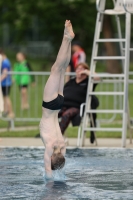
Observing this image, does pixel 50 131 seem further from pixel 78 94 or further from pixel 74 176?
pixel 78 94

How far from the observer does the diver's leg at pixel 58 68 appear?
10.2m

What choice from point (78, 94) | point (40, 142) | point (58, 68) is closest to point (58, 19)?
point (40, 142)

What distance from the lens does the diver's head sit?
9.79m

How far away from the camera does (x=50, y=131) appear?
10.2 metres

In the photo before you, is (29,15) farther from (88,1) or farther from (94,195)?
→ (94,195)

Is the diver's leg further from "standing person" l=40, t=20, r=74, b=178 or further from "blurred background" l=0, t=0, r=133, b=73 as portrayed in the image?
"blurred background" l=0, t=0, r=133, b=73

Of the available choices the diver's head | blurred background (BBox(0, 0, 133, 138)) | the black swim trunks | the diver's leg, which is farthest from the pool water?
blurred background (BBox(0, 0, 133, 138))

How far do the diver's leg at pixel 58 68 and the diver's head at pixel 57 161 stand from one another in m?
0.76

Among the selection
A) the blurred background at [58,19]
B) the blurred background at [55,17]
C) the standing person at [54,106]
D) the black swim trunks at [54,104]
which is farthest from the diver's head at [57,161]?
the blurred background at [55,17]

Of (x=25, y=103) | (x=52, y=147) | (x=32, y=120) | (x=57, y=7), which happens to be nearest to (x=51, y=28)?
(x=57, y=7)

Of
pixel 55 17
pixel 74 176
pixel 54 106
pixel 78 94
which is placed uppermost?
pixel 55 17

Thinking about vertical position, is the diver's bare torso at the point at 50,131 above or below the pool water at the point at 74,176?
above

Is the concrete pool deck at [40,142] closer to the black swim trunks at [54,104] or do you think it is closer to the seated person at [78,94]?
the seated person at [78,94]

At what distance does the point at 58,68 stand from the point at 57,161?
1262mm
